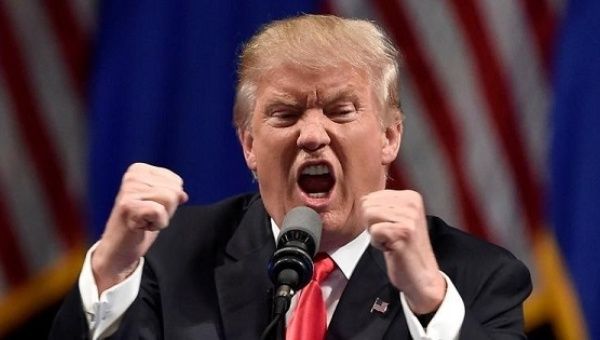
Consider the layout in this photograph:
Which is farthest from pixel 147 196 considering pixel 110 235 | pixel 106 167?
pixel 106 167

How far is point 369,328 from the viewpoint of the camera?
227 centimetres

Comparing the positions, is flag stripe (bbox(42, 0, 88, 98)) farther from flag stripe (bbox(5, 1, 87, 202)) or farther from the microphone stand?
the microphone stand

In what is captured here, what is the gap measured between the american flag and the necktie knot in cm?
112

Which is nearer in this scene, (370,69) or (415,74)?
(370,69)

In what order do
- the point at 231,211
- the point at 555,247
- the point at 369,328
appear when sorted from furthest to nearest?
the point at 555,247 → the point at 231,211 → the point at 369,328

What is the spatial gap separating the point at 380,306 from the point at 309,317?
0.15 meters

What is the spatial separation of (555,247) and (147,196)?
1.34 meters

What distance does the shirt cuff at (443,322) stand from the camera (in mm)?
2061

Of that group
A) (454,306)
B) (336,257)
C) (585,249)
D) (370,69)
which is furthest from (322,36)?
(585,249)

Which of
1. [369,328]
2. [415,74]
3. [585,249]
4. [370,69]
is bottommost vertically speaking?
[585,249]

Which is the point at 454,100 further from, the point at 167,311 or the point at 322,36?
the point at 167,311

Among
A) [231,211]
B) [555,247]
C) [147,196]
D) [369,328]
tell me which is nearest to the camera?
[147,196]

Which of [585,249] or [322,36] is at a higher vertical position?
[322,36]

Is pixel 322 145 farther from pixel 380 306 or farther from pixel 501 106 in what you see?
pixel 501 106
